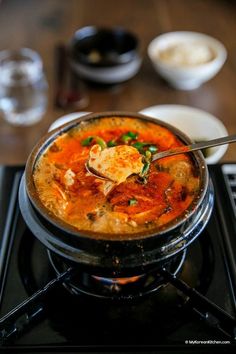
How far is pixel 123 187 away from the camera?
116 cm

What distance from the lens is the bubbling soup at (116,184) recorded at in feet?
3.56

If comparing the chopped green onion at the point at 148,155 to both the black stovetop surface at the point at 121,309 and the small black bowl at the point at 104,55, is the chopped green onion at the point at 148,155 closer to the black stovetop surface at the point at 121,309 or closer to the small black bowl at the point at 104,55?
the black stovetop surface at the point at 121,309

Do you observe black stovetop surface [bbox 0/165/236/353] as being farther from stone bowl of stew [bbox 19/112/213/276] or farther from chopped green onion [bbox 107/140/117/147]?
chopped green onion [bbox 107/140/117/147]

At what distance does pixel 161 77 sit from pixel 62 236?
1.56 meters

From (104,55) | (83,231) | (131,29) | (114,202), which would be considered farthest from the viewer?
(131,29)

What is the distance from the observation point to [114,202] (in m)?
1.13

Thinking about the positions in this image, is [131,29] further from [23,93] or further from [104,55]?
[23,93]

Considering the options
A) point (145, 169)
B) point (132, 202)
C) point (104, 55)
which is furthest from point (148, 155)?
point (104, 55)

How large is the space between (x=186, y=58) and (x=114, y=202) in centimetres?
146

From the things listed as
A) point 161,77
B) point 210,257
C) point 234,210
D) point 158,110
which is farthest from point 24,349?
point 161,77

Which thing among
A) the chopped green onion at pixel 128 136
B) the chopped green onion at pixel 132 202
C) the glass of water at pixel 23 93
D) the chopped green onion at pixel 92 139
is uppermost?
the chopped green onion at pixel 92 139

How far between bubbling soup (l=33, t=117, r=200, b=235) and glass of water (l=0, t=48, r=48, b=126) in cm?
90

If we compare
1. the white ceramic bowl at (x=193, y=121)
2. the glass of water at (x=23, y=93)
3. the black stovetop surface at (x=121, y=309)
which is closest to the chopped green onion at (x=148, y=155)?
the black stovetop surface at (x=121, y=309)

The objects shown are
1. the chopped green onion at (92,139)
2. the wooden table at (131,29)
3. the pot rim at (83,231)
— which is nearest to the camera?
the pot rim at (83,231)
